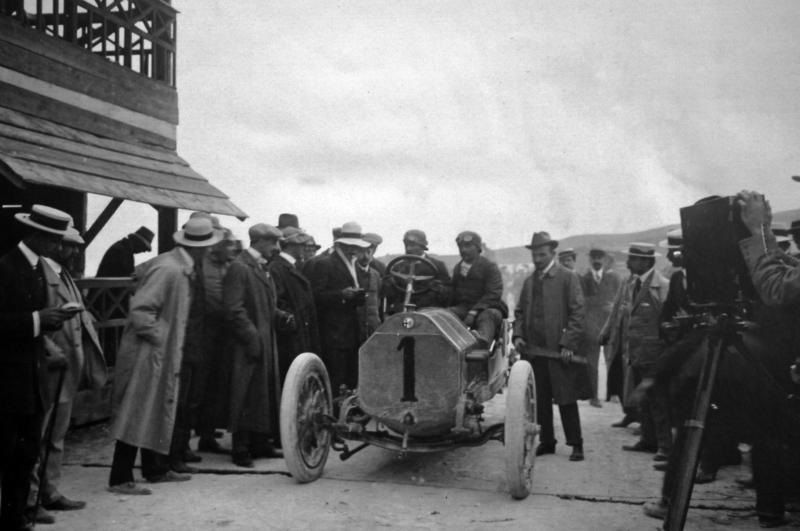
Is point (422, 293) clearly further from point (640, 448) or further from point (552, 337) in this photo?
point (640, 448)

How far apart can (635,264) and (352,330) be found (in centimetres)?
299

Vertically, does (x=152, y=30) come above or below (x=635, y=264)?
above

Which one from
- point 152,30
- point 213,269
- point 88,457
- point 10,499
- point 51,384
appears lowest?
point 88,457

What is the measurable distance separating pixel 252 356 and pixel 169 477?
122cm

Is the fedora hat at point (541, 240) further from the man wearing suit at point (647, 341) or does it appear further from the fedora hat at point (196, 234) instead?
the fedora hat at point (196, 234)

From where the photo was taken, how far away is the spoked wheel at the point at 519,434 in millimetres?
5074

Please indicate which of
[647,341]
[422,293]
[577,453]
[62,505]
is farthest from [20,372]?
[647,341]

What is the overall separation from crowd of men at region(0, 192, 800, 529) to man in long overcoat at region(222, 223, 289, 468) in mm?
16

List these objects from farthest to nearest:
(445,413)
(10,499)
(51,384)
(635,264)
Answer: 1. (635,264)
2. (445,413)
3. (51,384)
4. (10,499)

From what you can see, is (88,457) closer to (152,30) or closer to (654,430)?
(654,430)

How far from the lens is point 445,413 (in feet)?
18.4

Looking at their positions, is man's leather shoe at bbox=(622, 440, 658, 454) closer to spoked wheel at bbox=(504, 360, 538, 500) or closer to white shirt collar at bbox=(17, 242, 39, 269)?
spoked wheel at bbox=(504, 360, 538, 500)

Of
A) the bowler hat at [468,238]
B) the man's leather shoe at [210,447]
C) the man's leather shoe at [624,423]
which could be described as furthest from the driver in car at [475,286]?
the man's leather shoe at [210,447]

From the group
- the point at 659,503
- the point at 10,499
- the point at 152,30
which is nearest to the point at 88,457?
the point at 10,499
